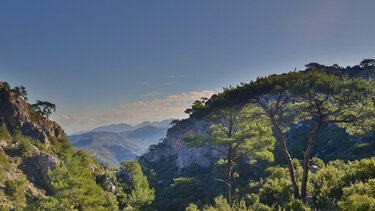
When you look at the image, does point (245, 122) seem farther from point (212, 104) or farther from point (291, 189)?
point (291, 189)

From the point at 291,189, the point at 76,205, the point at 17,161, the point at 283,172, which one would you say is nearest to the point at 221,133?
the point at 291,189

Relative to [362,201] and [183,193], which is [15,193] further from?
[362,201]

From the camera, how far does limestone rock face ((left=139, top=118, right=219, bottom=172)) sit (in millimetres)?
79188

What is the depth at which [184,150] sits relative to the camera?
89.6m

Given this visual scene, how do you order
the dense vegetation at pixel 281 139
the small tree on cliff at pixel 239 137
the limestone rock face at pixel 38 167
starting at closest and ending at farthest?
A: 1. the dense vegetation at pixel 281 139
2. the small tree on cliff at pixel 239 137
3. the limestone rock face at pixel 38 167

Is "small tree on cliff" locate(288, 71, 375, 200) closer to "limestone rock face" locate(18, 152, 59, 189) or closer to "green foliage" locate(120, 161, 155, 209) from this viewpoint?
"green foliage" locate(120, 161, 155, 209)

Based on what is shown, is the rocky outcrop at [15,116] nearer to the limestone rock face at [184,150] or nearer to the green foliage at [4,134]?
the green foliage at [4,134]

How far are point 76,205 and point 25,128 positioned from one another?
1216 inches

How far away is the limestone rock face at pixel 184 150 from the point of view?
79.2 m

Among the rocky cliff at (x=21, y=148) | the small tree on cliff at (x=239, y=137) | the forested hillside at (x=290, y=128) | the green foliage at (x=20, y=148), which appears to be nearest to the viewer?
the forested hillside at (x=290, y=128)

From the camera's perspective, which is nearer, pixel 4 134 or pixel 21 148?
pixel 21 148

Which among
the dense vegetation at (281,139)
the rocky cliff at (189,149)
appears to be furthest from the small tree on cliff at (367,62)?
the dense vegetation at (281,139)

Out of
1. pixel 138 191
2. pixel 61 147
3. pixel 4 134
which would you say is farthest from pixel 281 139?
pixel 61 147

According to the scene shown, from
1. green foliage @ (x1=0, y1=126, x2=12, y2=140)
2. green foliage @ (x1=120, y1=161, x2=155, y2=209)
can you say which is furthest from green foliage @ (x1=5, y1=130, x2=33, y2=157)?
green foliage @ (x1=120, y1=161, x2=155, y2=209)
